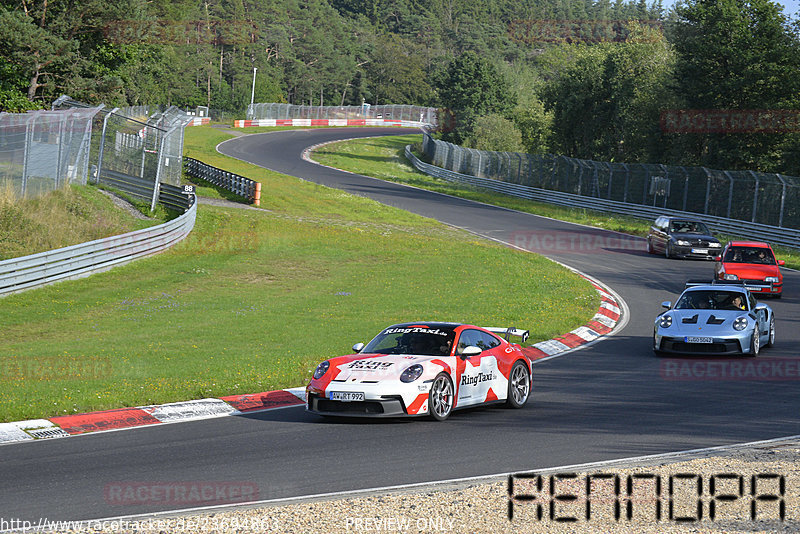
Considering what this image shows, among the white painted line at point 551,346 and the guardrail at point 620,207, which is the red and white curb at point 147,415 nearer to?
the white painted line at point 551,346

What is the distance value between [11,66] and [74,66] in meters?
3.06

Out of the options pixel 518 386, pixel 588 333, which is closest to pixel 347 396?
pixel 518 386

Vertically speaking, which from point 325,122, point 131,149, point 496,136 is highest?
point 325,122

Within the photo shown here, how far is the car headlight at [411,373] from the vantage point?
11359mm

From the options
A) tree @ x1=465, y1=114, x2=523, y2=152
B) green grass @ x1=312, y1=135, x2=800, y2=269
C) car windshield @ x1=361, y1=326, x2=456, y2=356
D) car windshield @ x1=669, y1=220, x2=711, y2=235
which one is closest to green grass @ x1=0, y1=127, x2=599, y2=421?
car windshield @ x1=361, y1=326, x2=456, y2=356

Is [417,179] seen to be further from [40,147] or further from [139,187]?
[40,147]

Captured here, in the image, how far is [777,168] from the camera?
161 ft

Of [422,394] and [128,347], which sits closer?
[422,394]

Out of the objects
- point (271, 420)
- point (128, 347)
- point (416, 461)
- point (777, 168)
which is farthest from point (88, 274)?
point (777, 168)

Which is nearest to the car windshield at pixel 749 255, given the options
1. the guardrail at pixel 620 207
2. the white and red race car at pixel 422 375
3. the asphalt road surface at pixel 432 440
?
the asphalt road surface at pixel 432 440

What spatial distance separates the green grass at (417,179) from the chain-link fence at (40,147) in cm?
2517

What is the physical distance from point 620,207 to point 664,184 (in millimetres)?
3038

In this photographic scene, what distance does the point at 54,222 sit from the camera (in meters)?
27.4

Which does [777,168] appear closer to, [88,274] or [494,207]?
[494,207]
